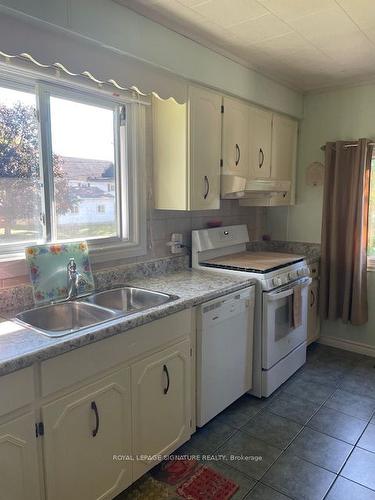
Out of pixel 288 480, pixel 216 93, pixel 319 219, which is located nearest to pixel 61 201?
pixel 216 93

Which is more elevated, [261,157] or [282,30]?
[282,30]

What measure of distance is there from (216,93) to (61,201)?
1298 millimetres

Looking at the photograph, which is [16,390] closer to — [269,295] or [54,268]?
[54,268]

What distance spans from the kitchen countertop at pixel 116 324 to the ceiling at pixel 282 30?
1.48 meters

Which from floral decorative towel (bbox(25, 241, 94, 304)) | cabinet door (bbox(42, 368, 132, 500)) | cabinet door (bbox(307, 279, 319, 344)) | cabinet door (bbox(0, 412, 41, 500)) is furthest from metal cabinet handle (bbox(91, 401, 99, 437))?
cabinet door (bbox(307, 279, 319, 344))

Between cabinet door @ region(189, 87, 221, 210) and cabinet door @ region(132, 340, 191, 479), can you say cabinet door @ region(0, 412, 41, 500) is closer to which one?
cabinet door @ region(132, 340, 191, 479)

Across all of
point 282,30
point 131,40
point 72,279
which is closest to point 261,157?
point 282,30

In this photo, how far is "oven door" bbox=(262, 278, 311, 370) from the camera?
251 cm

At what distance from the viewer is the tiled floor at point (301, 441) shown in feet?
5.98

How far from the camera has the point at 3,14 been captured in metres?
1.44

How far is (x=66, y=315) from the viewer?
6.28 feet

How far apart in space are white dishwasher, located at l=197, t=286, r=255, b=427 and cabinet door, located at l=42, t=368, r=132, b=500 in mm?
582

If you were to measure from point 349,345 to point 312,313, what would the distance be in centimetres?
48

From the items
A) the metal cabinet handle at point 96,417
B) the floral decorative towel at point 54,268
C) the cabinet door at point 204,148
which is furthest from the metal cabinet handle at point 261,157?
the metal cabinet handle at point 96,417
